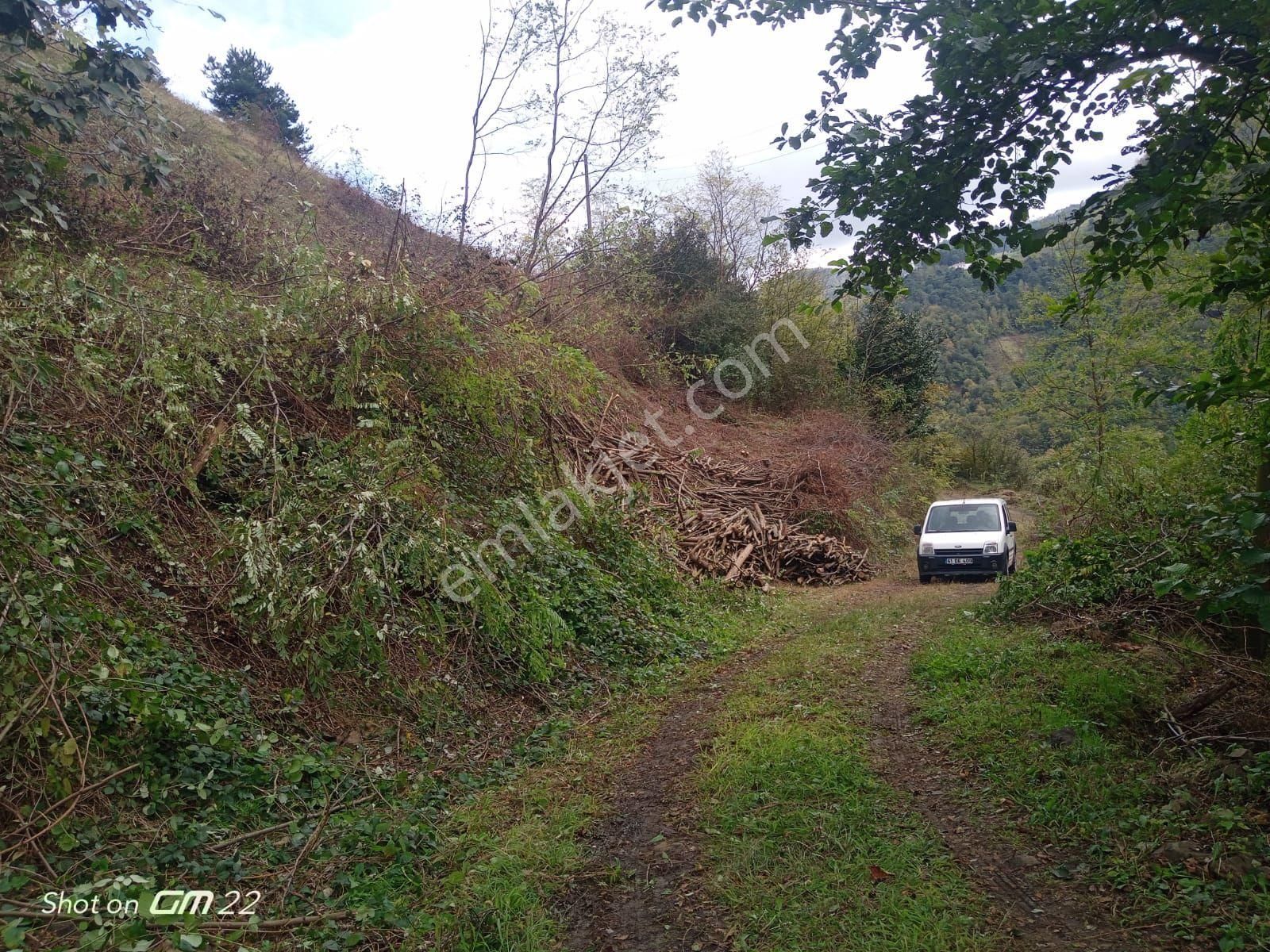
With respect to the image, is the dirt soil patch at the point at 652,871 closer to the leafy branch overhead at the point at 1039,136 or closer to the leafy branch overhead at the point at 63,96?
the leafy branch overhead at the point at 1039,136

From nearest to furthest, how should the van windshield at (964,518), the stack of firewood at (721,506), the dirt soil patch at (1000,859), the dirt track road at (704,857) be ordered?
1. the dirt soil patch at (1000,859)
2. the dirt track road at (704,857)
3. the stack of firewood at (721,506)
4. the van windshield at (964,518)

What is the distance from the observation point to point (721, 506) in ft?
53.9

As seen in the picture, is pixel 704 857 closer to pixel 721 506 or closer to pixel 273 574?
pixel 273 574

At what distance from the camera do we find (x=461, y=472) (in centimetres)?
977

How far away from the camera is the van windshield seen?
1581cm

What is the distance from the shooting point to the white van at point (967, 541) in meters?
14.9

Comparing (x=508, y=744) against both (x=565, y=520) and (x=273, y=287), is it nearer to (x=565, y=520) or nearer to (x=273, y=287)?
(x=565, y=520)

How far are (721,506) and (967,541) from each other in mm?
4825

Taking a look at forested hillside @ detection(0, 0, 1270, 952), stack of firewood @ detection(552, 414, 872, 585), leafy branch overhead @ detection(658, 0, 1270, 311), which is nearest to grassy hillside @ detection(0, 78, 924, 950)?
forested hillside @ detection(0, 0, 1270, 952)

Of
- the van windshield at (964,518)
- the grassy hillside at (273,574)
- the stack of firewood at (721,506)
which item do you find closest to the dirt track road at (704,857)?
the grassy hillside at (273,574)

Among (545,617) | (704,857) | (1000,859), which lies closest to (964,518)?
(545,617)

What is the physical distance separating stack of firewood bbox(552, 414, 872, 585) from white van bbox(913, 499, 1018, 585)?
5.72 ft

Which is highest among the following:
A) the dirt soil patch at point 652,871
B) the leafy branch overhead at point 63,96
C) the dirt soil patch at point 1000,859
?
the leafy branch overhead at point 63,96

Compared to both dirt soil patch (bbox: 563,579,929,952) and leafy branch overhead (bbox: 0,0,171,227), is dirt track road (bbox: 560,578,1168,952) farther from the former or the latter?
leafy branch overhead (bbox: 0,0,171,227)
